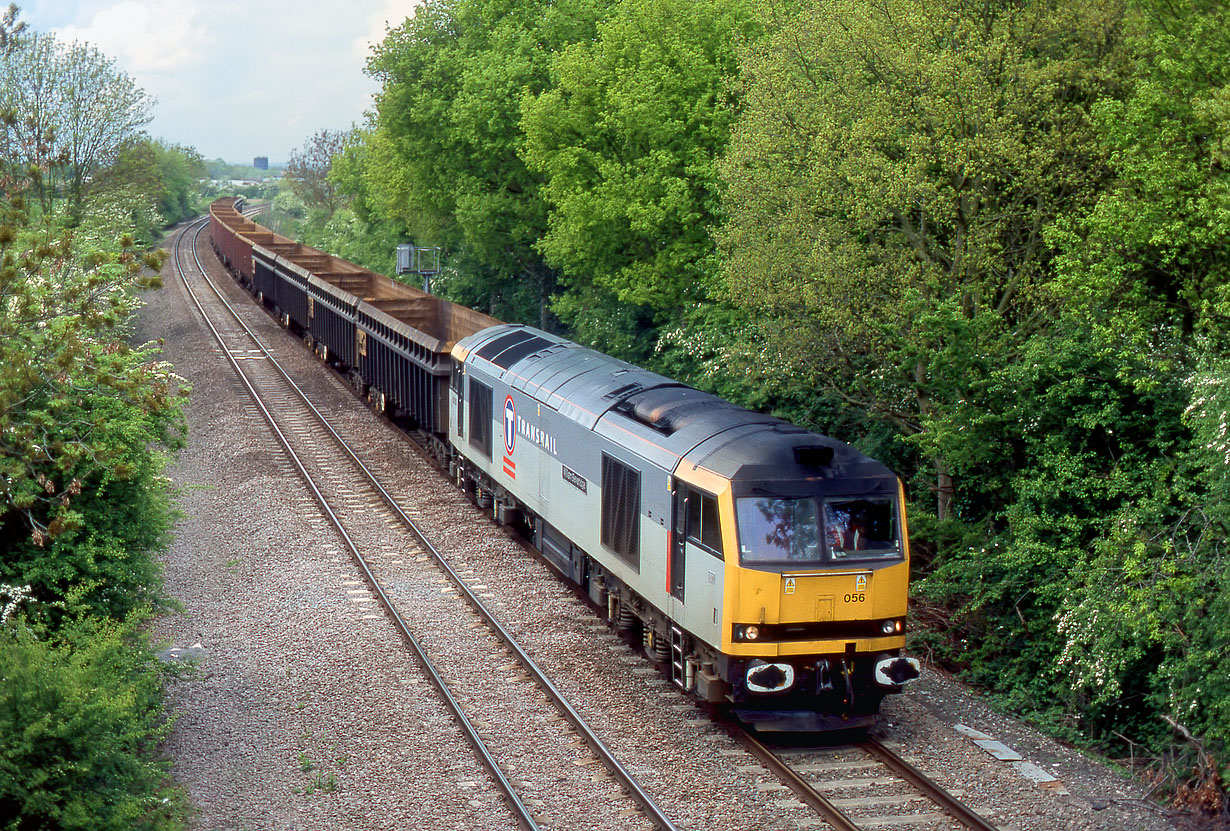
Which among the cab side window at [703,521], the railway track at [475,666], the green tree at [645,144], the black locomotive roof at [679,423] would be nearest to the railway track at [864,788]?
the railway track at [475,666]

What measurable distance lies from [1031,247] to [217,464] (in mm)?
16710

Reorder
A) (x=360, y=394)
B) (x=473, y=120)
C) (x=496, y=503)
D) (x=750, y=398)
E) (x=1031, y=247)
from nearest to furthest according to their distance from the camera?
(x=1031, y=247)
(x=496, y=503)
(x=750, y=398)
(x=360, y=394)
(x=473, y=120)

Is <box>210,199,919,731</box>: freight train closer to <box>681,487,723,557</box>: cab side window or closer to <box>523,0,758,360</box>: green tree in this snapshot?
<box>681,487,723,557</box>: cab side window

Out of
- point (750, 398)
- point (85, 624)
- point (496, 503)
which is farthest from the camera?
point (750, 398)

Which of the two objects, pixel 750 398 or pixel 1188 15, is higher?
pixel 1188 15

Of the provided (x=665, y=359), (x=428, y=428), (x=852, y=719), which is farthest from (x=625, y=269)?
(x=852, y=719)

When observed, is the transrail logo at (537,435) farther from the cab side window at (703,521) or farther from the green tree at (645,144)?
the green tree at (645,144)

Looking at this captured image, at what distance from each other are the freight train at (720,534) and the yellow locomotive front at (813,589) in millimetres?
14

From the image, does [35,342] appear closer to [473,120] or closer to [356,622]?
[356,622]

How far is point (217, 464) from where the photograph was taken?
2445 centimetres

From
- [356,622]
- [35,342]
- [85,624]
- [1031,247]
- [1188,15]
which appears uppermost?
[1188,15]

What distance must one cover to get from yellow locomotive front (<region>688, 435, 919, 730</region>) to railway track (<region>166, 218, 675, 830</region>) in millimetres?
1705

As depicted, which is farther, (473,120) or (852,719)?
(473,120)

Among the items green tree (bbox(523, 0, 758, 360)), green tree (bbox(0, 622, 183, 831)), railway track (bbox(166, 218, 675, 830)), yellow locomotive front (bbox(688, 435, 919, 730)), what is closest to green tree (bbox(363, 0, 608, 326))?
green tree (bbox(523, 0, 758, 360))
